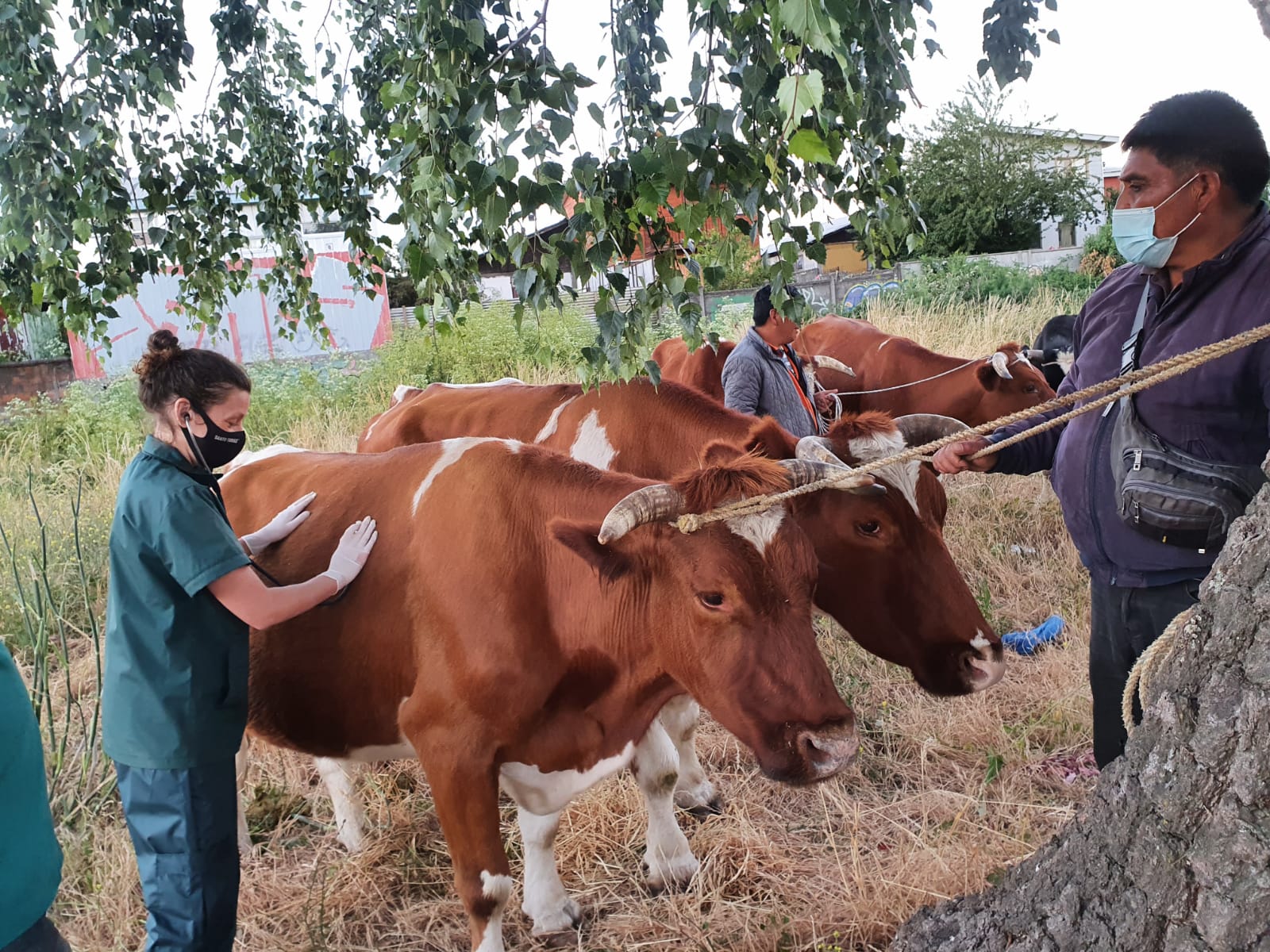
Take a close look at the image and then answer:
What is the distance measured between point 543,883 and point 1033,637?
3160mm

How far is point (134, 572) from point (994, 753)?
3.36 metres

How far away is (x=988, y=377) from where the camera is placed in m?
7.83

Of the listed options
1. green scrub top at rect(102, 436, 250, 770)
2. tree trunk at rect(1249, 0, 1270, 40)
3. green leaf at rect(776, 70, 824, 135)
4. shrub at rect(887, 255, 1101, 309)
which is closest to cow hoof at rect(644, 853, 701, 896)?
green scrub top at rect(102, 436, 250, 770)

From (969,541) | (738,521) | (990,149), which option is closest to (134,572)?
(738,521)

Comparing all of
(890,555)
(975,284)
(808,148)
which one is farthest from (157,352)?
(975,284)

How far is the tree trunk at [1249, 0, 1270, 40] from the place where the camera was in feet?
5.55

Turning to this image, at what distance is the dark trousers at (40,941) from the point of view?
1704mm

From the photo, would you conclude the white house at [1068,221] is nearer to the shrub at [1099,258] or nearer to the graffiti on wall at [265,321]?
the shrub at [1099,258]

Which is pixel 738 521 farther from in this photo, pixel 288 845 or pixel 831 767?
pixel 288 845

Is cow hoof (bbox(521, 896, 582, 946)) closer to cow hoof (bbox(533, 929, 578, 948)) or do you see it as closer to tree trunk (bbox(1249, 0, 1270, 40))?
cow hoof (bbox(533, 929, 578, 948))

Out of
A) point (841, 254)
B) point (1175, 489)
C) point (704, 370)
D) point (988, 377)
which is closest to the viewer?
point (1175, 489)

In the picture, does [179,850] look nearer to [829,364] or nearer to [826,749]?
[826,749]

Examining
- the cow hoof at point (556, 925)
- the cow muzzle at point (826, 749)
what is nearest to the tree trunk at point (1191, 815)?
the cow muzzle at point (826, 749)

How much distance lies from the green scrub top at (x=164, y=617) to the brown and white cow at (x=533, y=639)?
609mm
